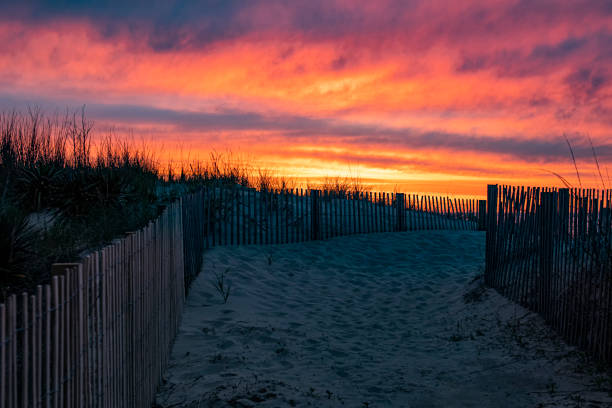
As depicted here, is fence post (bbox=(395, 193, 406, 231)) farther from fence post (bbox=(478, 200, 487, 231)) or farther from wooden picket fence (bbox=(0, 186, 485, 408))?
wooden picket fence (bbox=(0, 186, 485, 408))

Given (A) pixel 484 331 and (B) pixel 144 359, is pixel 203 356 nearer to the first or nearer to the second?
(B) pixel 144 359

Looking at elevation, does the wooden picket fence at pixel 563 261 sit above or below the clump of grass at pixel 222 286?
above

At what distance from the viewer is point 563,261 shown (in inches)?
253

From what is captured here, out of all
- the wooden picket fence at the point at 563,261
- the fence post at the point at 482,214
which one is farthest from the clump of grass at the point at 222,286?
the fence post at the point at 482,214

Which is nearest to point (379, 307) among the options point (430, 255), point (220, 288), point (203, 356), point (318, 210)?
point (220, 288)

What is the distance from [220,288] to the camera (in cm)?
863

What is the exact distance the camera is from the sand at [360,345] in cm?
482

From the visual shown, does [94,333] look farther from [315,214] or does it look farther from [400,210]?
[400,210]

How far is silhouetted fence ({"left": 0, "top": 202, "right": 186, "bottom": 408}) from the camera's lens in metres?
2.02

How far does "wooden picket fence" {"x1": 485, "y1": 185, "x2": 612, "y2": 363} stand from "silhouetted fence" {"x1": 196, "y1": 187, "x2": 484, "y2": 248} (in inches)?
256

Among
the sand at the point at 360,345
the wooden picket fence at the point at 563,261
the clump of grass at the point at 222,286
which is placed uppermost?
the wooden picket fence at the point at 563,261

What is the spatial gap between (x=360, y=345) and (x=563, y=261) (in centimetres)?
278

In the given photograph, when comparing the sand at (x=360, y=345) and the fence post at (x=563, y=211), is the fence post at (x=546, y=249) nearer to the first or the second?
the fence post at (x=563, y=211)

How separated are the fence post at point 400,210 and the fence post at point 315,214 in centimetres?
312
